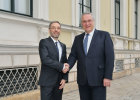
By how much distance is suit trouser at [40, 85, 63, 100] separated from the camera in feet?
11.6

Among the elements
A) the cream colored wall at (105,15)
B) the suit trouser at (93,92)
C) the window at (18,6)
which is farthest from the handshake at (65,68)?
the cream colored wall at (105,15)

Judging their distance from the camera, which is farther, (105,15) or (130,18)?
(130,18)

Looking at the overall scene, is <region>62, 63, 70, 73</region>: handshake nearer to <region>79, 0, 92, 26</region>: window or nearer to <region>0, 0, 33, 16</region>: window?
<region>0, 0, 33, 16</region>: window

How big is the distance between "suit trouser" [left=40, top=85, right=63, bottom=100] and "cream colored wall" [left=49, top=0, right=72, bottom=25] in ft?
12.5

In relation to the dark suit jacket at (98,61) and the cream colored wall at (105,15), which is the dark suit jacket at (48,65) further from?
the cream colored wall at (105,15)

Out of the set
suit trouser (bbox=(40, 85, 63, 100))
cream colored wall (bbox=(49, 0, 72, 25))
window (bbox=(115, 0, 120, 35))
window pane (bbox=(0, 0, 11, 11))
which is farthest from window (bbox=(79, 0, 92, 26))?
suit trouser (bbox=(40, 85, 63, 100))

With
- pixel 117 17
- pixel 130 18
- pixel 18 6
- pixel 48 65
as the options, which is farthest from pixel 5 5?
pixel 130 18

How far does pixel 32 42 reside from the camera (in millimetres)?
6340

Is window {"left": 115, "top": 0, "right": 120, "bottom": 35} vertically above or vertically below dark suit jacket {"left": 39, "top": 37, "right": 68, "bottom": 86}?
above

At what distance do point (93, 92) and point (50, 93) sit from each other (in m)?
0.60

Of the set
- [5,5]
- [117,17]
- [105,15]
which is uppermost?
[117,17]

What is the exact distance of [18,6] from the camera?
20.2 ft

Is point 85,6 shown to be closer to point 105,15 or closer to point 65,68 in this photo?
point 105,15

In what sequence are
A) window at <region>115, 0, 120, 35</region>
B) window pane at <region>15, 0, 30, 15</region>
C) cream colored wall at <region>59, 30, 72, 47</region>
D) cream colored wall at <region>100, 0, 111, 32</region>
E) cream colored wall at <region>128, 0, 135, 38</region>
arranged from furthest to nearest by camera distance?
cream colored wall at <region>128, 0, 135, 38</region> < window at <region>115, 0, 120, 35</region> < cream colored wall at <region>100, 0, 111, 32</region> < cream colored wall at <region>59, 30, 72, 47</region> < window pane at <region>15, 0, 30, 15</region>
